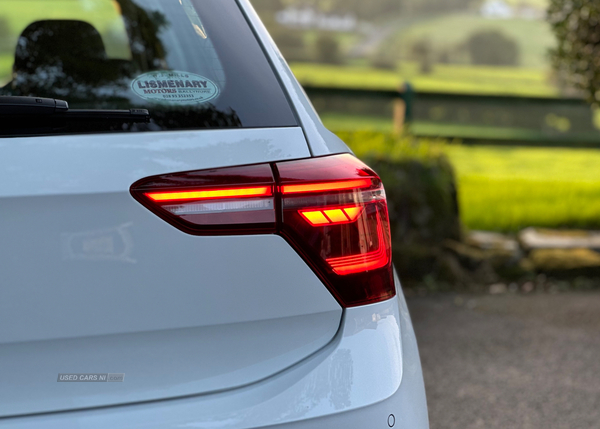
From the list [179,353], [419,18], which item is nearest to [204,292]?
[179,353]

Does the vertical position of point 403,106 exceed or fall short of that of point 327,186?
it falls short

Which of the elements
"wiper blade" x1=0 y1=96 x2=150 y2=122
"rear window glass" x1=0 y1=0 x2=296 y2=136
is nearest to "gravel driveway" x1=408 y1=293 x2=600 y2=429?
"rear window glass" x1=0 y1=0 x2=296 y2=136

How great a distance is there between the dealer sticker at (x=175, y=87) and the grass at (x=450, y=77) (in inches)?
330

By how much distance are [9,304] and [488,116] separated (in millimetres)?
8024

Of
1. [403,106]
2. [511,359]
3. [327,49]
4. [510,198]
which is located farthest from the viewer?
[327,49]

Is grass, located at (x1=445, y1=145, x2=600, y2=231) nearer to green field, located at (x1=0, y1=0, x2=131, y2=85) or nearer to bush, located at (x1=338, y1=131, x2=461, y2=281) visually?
bush, located at (x1=338, y1=131, x2=461, y2=281)

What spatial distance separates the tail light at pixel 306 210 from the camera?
4.05ft

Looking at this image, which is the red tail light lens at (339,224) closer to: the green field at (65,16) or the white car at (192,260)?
the white car at (192,260)

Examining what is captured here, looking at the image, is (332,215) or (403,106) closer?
(332,215)

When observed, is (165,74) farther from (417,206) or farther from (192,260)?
(417,206)

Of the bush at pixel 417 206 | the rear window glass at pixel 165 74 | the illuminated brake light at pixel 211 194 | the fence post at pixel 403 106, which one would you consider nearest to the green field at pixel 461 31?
the fence post at pixel 403 106

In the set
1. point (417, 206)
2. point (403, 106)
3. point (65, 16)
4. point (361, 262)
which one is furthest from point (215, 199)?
point (403, 106)

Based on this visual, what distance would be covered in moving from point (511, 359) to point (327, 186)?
262 centimetres

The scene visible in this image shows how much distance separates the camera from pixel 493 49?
33.1 ft
